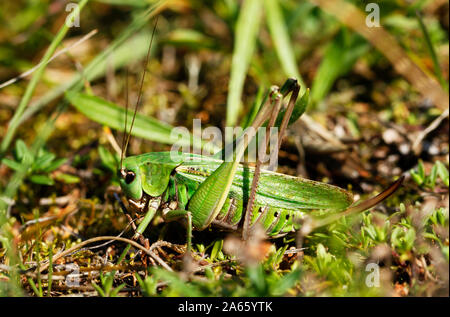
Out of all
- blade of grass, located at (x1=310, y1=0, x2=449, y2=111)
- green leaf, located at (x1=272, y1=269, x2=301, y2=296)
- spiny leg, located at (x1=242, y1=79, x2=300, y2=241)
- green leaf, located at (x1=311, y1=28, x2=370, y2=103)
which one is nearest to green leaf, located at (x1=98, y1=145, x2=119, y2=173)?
spiny leg, located at (x1=242, y1=79, x2=300, y2=241)

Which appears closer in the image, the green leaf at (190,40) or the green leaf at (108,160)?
the green leaf at (108,160)

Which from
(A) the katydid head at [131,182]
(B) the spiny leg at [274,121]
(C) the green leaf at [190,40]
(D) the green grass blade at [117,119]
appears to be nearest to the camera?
(B) the spiny leg at [274,121]

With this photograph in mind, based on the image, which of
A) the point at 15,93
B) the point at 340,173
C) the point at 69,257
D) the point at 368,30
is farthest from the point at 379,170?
the point at 15,93

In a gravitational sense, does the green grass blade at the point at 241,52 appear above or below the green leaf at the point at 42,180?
above

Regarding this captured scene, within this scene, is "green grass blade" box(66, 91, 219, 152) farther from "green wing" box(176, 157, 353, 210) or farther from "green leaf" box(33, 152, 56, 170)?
"green wing" box(176, 157, 353, 210)

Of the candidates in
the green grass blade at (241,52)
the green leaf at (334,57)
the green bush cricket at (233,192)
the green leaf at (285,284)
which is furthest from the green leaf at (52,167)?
the green leaf at (334,57)

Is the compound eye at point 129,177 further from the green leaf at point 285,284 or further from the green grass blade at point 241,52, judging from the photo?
the green grass blade at point 241,52

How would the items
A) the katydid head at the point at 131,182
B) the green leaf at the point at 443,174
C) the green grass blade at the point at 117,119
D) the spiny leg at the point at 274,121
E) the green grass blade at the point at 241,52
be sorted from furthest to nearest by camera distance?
the green grass blade at the point at 241,52
the green grass blade at the point at 117,119
the green leaf at the point at 443,174
the katydid head at the point at 131,182
the spiny leg at the point at 274,121

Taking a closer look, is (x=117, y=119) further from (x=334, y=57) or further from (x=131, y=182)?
(x=334, y=57)

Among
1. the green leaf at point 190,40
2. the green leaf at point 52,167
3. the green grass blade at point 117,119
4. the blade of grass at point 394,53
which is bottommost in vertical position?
the green leaf at point 52,167
